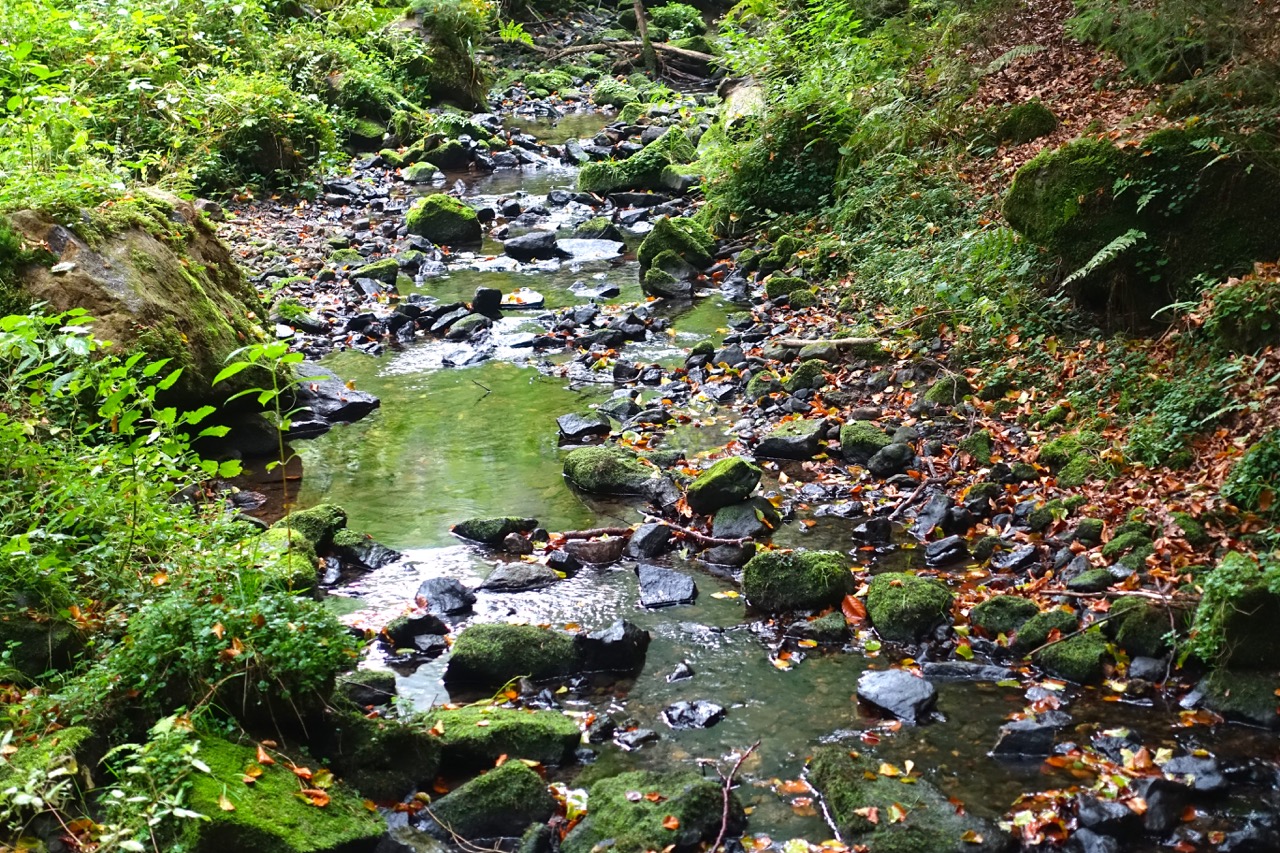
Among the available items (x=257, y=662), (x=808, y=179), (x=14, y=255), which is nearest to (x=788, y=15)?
(x=808, y=179)

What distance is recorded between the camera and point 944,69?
12.0 meters

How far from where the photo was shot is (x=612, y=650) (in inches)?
223

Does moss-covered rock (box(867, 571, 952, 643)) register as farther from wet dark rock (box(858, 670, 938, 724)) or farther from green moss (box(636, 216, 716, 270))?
green moss (box(636, 216, 716, 270))

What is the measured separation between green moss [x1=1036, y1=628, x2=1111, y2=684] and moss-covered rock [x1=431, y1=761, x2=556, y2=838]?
2.71 meters

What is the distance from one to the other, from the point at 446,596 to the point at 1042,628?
3509mm

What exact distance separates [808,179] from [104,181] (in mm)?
8137

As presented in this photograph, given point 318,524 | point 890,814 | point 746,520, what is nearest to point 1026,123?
point 746,520

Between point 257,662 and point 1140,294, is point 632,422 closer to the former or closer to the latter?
point 1140,294

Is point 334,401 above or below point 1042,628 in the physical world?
below

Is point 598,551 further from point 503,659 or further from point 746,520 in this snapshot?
point 503,659

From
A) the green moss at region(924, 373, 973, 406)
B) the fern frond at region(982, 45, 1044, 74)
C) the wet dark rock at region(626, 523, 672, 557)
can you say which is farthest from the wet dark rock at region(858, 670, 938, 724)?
the fern frond at region(982, 45, 1044, 74)

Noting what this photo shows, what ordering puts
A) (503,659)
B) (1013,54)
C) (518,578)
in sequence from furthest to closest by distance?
(1013,54), (518,578), (503,659)

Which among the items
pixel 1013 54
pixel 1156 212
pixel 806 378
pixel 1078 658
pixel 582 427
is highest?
pixel 1013 54

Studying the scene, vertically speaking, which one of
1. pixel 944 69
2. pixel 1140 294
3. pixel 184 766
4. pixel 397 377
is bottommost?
pixel 397 377
